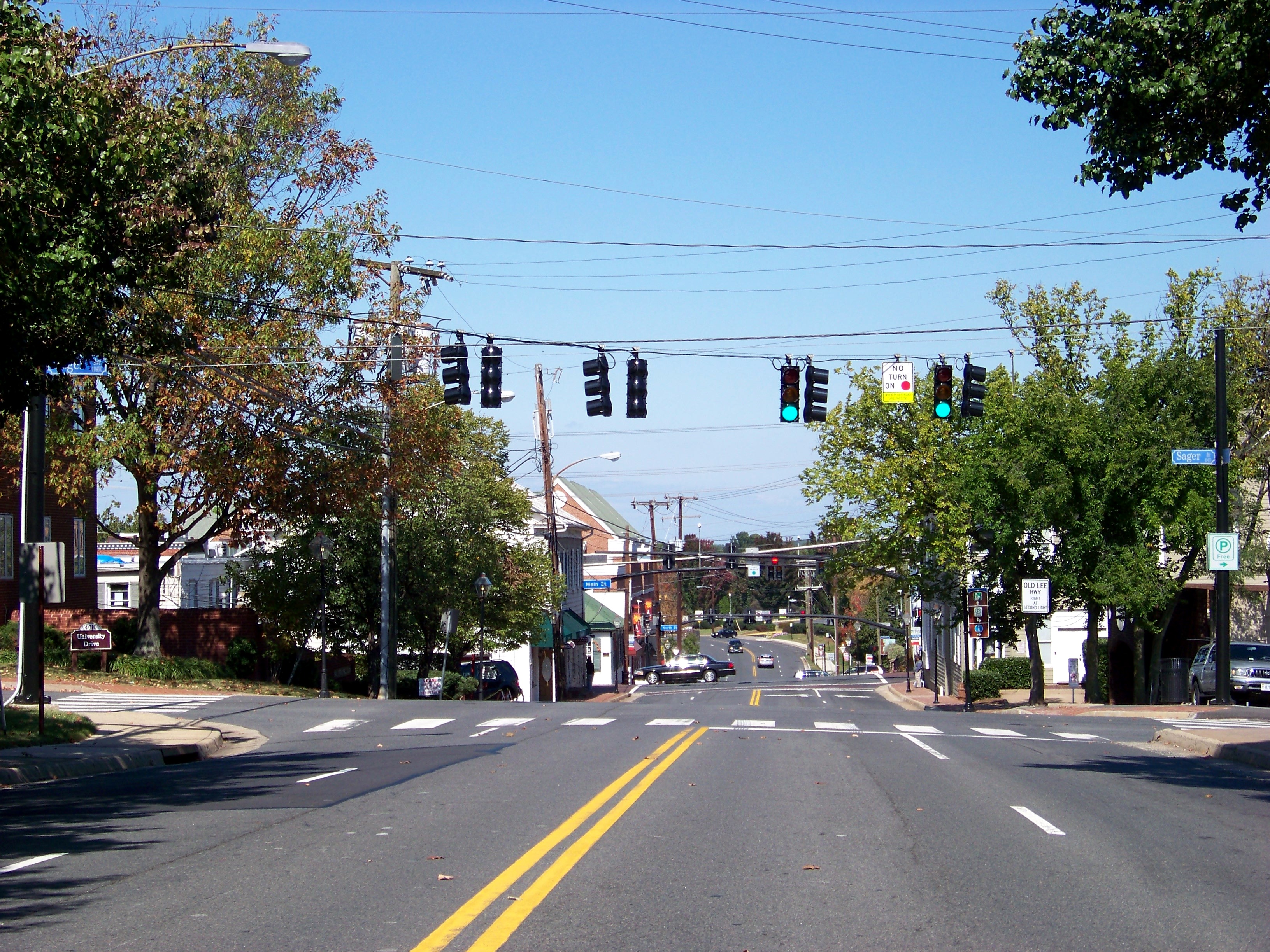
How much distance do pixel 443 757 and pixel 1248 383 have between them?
32.6m

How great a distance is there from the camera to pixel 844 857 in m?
8.96

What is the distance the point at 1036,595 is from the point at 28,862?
1088 inches

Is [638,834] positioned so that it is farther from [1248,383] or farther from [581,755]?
[1248,383]

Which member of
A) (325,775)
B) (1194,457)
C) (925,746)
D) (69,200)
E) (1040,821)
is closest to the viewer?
(1040,821)

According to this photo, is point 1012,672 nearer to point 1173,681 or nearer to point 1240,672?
point 1173,681

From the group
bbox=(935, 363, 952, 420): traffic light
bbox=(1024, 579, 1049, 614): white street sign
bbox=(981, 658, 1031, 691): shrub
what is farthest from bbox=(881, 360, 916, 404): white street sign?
bbox=(981, 658, 1031, 691): shrub

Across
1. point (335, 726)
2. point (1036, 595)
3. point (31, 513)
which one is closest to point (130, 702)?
point (31, 513)

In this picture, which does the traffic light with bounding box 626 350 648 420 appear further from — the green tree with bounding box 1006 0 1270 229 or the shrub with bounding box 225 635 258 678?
the shrub with bounding box 225 635 258 678

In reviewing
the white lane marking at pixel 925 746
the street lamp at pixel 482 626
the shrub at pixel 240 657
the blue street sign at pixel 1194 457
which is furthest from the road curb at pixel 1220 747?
the shrub at pixel 240 657

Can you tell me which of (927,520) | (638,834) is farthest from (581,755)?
(927,520)

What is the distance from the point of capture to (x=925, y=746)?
19.0 m

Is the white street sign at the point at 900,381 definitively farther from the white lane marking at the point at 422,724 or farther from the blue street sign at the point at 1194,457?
the white lane marking at the point at 422,724

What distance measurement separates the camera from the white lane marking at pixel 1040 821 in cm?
1020

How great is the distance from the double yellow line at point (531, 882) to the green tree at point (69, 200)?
6887 millimetres
